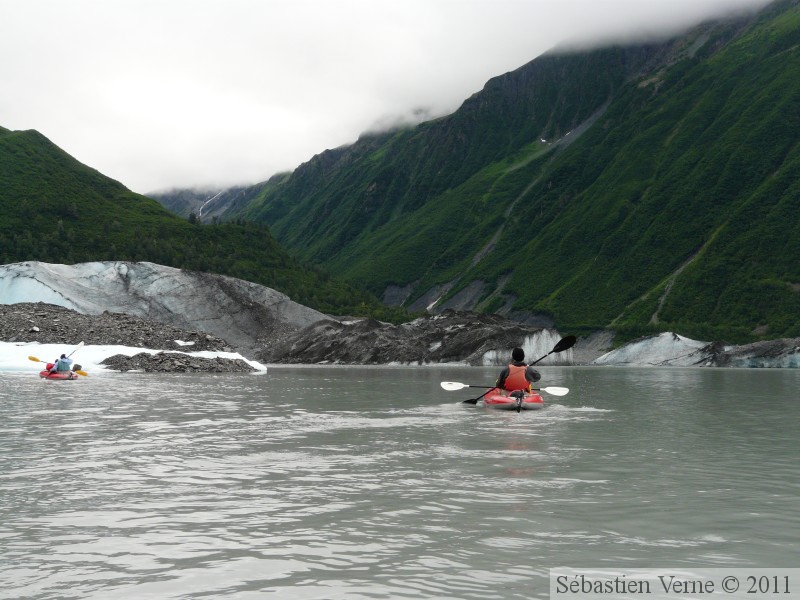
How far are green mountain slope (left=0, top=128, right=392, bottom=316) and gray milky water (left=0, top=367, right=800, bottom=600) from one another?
14281cm

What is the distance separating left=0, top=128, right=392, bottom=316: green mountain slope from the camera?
6309 inches

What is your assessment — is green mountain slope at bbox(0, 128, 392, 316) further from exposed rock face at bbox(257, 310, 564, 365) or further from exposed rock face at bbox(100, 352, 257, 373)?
exposed rock face at bbox(100, 352, 257, 373)

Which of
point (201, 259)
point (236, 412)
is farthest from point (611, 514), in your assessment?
point (201, 259)

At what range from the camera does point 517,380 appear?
35.5m

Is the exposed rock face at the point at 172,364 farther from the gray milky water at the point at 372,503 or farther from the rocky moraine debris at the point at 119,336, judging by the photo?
the gray milky water at the point at 372,503

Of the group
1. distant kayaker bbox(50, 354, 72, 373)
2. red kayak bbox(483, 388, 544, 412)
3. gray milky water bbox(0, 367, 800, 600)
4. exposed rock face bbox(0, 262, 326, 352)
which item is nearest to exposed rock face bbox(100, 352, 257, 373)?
distant kayaker bbox(50, 354, 72, 373)

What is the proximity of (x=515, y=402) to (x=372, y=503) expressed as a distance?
20.9 m

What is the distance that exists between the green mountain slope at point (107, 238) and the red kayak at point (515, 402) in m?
138

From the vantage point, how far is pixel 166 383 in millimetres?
54219

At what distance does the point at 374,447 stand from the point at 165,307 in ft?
404

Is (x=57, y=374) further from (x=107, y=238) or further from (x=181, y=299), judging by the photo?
(x=107, y=238)

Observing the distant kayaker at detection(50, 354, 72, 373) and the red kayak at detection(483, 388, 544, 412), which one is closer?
the red kayak at detection(483, 388, 544, 412)

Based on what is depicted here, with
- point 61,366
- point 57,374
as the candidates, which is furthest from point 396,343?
point 57,374

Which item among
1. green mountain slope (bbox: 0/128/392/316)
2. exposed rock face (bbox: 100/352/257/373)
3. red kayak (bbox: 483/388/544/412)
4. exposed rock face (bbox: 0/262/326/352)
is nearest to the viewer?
red kayak (bbox: 483/388/544/412)
